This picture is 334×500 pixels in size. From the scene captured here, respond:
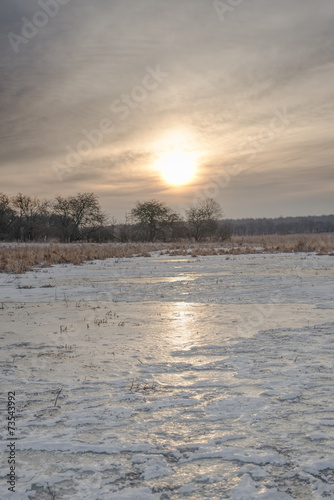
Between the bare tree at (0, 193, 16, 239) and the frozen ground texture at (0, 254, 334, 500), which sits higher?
the bare tree at (0, 193, 16, 239)

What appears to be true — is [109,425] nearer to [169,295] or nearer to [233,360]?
[233,360]

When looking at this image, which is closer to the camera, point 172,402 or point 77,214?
point 172,402

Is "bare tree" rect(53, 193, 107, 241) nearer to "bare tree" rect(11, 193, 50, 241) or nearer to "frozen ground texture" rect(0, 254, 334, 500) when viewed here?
"bare tree" rect(11, 193, 50, 241)

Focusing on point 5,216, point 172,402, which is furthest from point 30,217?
point 172,402

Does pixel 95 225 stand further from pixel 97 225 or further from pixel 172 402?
pixel 172 402

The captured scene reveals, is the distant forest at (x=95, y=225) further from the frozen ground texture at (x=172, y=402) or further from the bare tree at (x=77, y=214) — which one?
the frozen ground texture at (x=172, y=402)

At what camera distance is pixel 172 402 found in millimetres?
3730

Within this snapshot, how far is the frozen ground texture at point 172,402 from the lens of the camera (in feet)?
8.36

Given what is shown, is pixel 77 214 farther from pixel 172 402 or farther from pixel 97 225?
pixel 172 402

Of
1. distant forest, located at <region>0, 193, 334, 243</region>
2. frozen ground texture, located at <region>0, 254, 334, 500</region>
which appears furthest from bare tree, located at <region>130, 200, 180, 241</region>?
frozen ground texture, located at <region>0, 254, 334, 500</region>

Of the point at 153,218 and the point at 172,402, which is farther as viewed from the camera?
the point at 153,218

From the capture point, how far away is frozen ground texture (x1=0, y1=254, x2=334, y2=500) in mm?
2547

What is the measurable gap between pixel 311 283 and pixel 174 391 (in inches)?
371

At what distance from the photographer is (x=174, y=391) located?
4.01 meters
